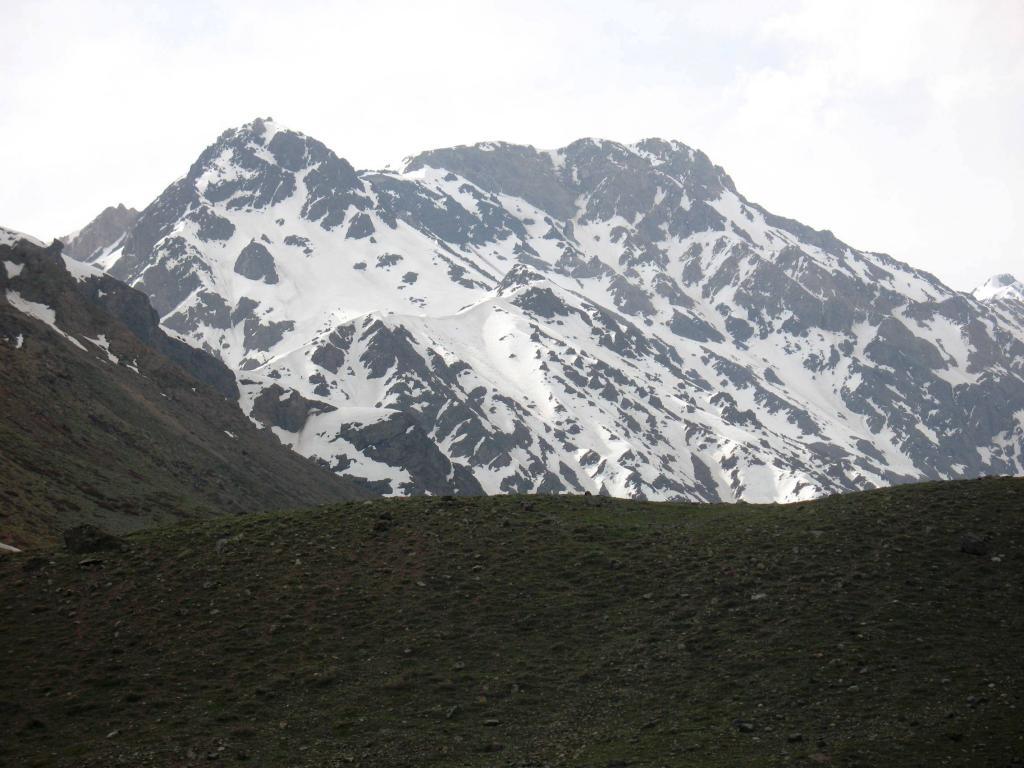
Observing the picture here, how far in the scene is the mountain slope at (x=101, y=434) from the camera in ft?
339

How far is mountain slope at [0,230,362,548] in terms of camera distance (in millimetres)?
103250

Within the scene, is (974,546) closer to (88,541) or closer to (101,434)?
(88,541)

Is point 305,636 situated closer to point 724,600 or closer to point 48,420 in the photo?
point 724,600

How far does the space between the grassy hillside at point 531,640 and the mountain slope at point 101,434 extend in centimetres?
3747

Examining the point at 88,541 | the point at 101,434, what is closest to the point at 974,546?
the point at 88,541

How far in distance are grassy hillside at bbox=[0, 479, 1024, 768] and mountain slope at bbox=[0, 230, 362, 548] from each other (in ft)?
123

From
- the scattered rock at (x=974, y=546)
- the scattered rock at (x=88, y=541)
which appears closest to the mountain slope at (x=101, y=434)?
the scattered rock at (x=88, y=541)

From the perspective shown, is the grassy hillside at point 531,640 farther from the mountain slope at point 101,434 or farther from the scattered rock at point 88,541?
the mountain slope at point 101,434

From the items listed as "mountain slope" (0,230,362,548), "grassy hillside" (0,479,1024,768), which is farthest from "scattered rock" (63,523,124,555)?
"mountain slope" (0,230,362,548)

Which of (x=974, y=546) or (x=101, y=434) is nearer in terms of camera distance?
(x=974, y=546)

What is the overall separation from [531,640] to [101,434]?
11487 centimetres

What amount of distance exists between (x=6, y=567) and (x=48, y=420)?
9483 centimetres

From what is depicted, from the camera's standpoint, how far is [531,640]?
3747cm

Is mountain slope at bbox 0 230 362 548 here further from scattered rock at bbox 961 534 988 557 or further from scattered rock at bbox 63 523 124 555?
scattered rock at bbox 961 534 988 557
